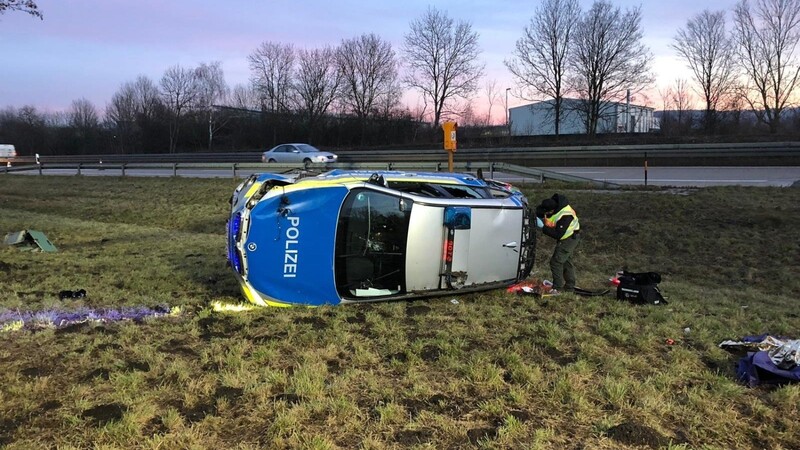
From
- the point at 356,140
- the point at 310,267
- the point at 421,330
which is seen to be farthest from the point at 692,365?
the point at 356,140

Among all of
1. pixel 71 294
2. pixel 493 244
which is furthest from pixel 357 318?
pixel 71 294

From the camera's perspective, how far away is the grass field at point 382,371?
2.85m

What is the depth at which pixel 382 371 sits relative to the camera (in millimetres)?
3670

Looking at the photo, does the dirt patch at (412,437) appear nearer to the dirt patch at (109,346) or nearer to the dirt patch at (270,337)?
the dirt patch at (270,337)

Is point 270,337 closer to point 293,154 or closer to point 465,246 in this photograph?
point 465,246

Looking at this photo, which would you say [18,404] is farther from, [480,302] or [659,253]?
[659,253]

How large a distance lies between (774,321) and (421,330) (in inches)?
141

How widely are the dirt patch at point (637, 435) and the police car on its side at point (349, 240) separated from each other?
2.62 metres

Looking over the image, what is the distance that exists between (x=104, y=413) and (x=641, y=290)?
5.03m

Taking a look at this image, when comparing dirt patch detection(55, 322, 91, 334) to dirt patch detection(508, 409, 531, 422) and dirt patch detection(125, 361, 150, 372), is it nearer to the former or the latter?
dirt patch detection(125, 361, 150, 372)

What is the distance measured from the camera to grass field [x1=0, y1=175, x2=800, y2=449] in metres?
2.85

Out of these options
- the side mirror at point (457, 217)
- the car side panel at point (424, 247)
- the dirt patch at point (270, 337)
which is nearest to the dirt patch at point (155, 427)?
the dirt patch at point (270, 337)

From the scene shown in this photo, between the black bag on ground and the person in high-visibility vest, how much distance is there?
752mm

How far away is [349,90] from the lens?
4891cm
